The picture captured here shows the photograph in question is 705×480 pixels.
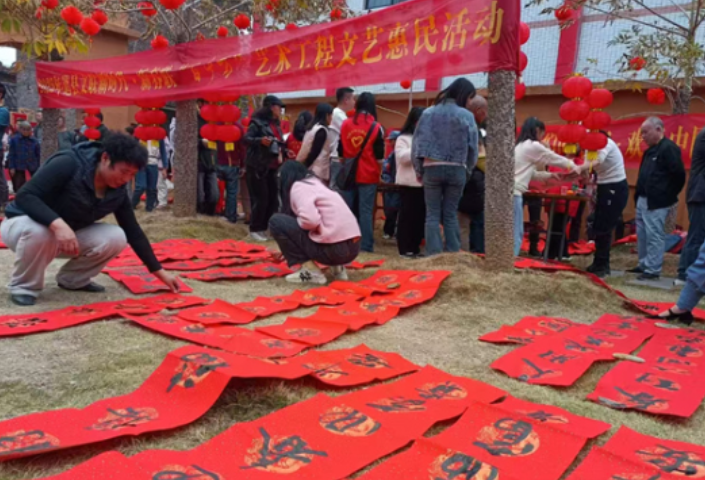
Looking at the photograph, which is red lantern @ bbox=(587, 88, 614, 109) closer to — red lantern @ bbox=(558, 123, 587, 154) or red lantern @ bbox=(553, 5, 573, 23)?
red lantern @ bbox=(558, 123, 587, 154)

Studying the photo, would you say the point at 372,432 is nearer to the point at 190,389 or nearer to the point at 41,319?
the point at 190,389

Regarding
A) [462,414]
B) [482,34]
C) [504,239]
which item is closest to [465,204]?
[504,239]

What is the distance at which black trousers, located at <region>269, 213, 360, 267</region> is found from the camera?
13.0 ft

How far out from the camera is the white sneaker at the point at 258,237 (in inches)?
247

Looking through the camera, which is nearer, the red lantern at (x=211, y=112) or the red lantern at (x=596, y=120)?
the red lantern at (x=596, y=120)

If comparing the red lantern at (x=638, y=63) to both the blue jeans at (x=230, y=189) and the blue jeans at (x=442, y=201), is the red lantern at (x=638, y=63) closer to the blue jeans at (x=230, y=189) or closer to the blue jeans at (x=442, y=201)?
the blue jeans at (x=442, y=201)

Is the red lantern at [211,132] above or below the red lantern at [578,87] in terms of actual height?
below

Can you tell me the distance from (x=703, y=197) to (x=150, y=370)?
14.3 feet

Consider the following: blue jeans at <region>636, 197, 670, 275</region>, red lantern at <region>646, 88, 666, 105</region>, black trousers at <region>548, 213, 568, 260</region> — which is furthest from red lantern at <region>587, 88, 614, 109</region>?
red lantern at <region>646, 88, 666, 105</region>

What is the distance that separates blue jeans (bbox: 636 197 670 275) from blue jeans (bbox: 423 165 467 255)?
1.83 m

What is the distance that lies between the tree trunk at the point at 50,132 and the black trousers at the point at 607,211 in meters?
7.55

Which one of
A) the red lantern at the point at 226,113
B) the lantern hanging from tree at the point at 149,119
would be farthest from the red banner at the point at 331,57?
the red lantern at the point at 226,113

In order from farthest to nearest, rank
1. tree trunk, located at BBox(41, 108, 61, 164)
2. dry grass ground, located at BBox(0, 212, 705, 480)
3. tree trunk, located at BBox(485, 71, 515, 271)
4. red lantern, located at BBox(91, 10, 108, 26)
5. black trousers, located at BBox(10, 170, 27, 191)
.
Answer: black trousers, located at BBox(10, 170, 27, 191), tree trunk, located at BBox(41, 108, 61, 164), red lantern, located at BBox(91, 10, 108, 26), tree trunk, located at BBox(485, 71, 515, 271), dry grass ground, located at BBox(0, 212, 705, 480)

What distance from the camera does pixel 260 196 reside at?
633 centimetres
